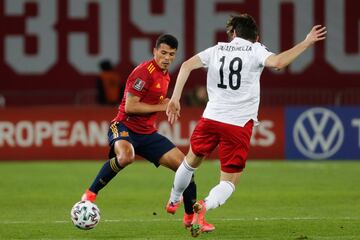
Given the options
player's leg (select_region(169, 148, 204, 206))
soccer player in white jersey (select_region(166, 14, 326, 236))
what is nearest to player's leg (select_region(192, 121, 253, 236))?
soccer player in white jersey (select_region(166, 14, 326, 236))

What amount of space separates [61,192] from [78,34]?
1004cm

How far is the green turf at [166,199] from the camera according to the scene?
35.1 feet

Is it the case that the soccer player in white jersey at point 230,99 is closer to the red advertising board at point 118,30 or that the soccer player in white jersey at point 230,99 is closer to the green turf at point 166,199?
the green turf at point 166,199

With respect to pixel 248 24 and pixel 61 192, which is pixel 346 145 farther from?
pixel 248 24

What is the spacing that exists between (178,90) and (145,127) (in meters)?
1.60

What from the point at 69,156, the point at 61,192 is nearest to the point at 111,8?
the point at 69,156

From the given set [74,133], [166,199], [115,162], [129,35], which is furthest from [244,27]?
[129,35]

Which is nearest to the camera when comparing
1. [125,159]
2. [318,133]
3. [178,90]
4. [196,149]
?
[178,90]

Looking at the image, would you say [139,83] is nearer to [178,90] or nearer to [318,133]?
[178,90]

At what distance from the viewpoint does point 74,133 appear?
2097 centimetres

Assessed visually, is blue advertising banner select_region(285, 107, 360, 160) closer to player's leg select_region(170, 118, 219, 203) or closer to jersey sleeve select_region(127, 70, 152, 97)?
jersey sleeve select_region(127, 70, 152, 97)

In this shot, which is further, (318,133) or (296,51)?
(318,133)

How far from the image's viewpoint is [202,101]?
75.0 ft

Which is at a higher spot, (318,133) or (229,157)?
(229,157)
